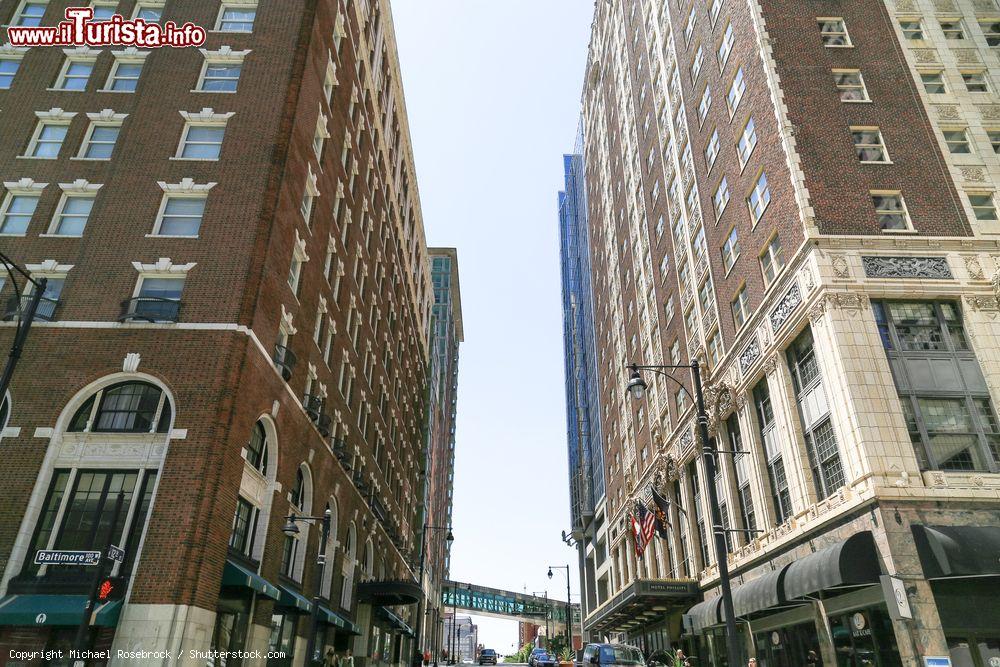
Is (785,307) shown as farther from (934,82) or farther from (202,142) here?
(202,142)

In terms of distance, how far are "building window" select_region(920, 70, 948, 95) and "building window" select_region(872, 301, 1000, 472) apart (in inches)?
465

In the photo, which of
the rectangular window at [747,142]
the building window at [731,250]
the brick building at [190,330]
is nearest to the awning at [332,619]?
the brick building at [190,330]

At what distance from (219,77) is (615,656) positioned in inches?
1185

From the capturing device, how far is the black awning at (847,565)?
1995cm

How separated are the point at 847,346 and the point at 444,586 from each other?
117 metres

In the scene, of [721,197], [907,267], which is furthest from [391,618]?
[907,267]

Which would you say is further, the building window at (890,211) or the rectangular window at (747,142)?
the rectangular window at (747,142)

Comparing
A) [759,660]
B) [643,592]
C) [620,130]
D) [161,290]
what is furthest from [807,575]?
[620,130]

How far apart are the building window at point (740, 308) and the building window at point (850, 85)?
953cm

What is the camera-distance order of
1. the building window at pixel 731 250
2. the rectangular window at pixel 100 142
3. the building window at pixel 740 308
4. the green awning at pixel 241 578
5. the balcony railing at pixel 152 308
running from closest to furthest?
the green awning at pixel 241 578, the balcony railing at pixel 152 308, the rectangular window at pixel 100 142, the building window at pixel 740 308, the building window at pixel 731 250

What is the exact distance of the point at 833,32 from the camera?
107ft

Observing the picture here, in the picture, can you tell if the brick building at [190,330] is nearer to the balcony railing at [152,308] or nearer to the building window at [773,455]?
the balcony railing at [152,308]

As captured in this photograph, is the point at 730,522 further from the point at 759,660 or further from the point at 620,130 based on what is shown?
the point at 620,130

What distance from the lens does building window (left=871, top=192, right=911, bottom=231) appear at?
26.6m
